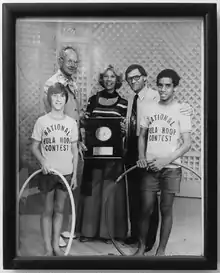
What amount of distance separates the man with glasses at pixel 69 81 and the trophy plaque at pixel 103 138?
3 cm

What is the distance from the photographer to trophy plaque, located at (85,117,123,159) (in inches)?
39.6

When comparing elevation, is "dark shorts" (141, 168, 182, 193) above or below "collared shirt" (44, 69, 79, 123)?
below

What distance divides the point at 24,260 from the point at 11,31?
592 mm

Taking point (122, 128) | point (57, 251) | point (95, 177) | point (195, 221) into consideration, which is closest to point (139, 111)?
point (122, 128)

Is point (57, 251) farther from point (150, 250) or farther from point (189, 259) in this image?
point (189, 259)

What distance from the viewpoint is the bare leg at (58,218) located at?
3.33ft

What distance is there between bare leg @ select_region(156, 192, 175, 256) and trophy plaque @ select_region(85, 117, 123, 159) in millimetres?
162

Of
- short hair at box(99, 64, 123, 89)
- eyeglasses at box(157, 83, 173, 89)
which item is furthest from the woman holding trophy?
eyeglasses at box(157, 83, 173, 89)

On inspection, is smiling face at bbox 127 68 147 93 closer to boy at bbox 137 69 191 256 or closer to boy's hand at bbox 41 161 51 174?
boy at bbox 137 69 191 256

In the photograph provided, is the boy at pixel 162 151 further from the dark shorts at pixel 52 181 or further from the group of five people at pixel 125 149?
the dark shorts at pixel 52 181

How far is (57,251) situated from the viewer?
3.33 feet

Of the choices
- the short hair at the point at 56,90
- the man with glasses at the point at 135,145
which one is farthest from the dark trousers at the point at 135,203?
the short hair at the point at 56,90

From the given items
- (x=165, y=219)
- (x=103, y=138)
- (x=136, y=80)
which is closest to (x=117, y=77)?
(x=136, y=80)

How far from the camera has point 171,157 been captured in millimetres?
1008
